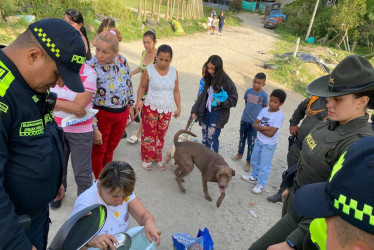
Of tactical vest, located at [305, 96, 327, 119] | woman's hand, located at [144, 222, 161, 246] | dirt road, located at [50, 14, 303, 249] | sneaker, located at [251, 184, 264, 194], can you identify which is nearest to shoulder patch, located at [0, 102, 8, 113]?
woman's hand, located at [144, 222, 161, 246]

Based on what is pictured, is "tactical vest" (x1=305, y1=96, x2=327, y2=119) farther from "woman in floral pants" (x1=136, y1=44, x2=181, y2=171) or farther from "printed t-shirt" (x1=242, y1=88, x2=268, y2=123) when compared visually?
"woman in floral pants" (x1=136, y1=44, x2=181, y2=171)

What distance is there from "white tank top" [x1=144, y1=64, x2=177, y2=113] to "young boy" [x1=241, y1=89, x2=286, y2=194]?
1444 mm

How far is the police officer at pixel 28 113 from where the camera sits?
1.38 metres

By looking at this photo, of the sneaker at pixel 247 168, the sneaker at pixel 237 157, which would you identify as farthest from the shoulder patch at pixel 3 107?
the sneaker at pixel 237 157

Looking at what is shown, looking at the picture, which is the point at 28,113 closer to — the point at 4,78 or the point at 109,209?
the point at 4,78

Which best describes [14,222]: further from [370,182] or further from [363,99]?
[363,99]

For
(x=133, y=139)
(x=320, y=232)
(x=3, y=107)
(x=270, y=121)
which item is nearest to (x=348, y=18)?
(x=270, y=121)

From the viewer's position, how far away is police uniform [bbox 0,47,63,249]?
4.46 ft

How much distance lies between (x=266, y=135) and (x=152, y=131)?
1.82m

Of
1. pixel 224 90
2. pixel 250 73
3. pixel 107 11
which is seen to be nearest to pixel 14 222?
pixel 224 90

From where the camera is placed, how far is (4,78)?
1387 mm

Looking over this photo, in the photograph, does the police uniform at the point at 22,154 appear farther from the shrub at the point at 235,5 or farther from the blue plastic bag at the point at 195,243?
the shrub at the point at 235,5

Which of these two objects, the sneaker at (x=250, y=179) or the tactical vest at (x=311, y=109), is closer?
the tactical vest at (x=311, y=109)

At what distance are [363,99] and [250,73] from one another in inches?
433
